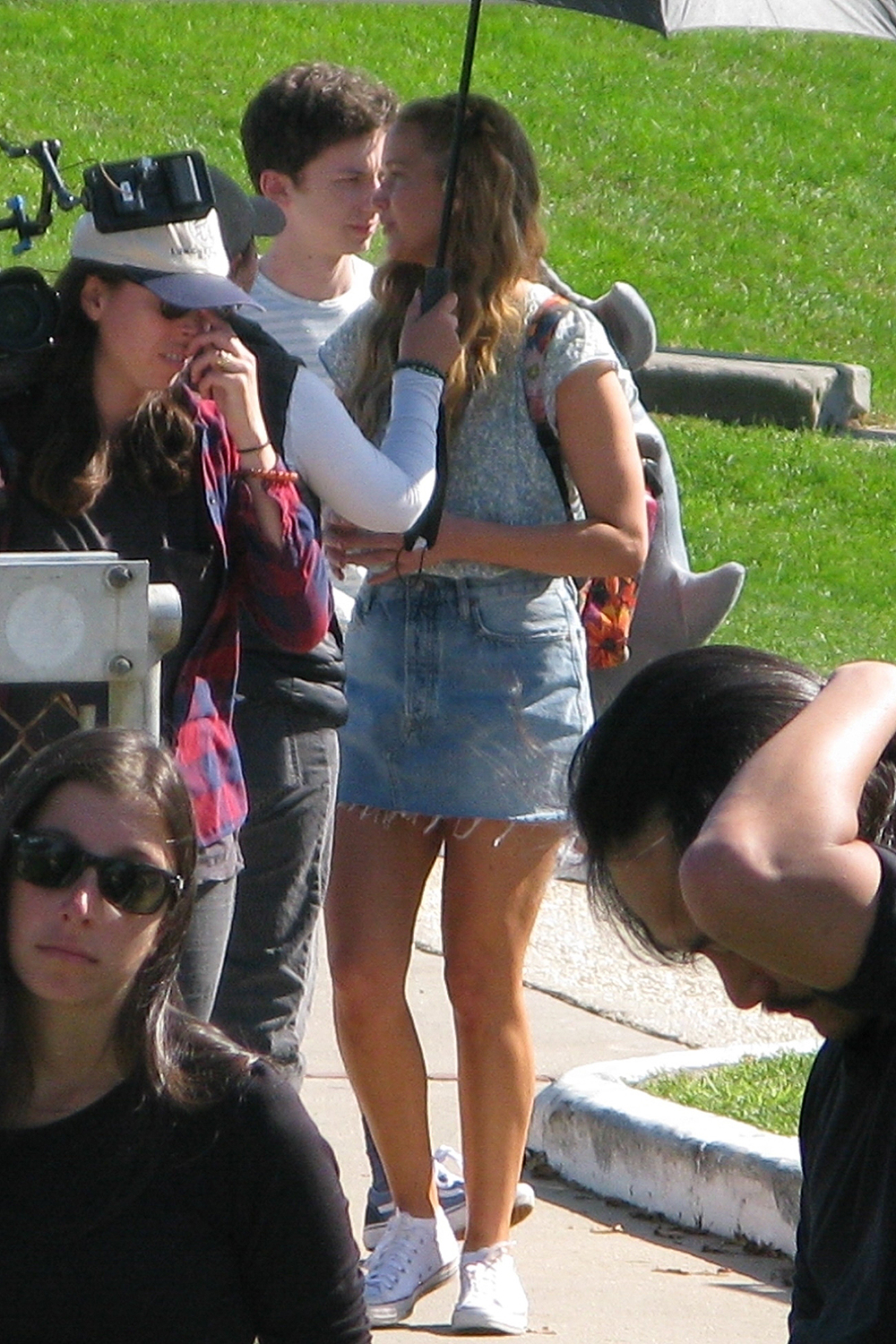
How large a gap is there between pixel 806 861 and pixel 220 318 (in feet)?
5.82

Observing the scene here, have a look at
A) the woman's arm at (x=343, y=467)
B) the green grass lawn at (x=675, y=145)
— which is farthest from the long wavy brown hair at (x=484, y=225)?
the green grass lawn at (x=675, y=145)

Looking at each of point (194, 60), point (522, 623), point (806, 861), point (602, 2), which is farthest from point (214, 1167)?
point (194, 60)

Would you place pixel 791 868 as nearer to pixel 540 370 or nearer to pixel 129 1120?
pixel 129 1120

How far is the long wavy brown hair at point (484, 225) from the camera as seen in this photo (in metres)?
3.83

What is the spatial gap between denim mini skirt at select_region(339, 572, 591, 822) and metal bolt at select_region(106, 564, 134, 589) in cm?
132

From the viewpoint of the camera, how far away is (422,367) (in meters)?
3.62

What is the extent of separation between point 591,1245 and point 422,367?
5.55 ft

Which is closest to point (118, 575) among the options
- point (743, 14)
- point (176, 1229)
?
point (176, 1229)

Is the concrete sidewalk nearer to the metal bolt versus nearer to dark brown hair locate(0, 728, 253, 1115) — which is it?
dark brown hair locate(0, 728, 253, 1115)

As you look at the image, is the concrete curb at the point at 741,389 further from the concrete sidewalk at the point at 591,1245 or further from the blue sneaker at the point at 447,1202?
the blue sneaker at the point at 447,1202

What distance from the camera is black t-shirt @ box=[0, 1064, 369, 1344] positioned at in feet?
7.35

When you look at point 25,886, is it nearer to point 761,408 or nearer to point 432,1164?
point 432,1164

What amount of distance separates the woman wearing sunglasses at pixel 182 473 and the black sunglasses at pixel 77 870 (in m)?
0.70

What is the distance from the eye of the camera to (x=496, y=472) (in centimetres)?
386
